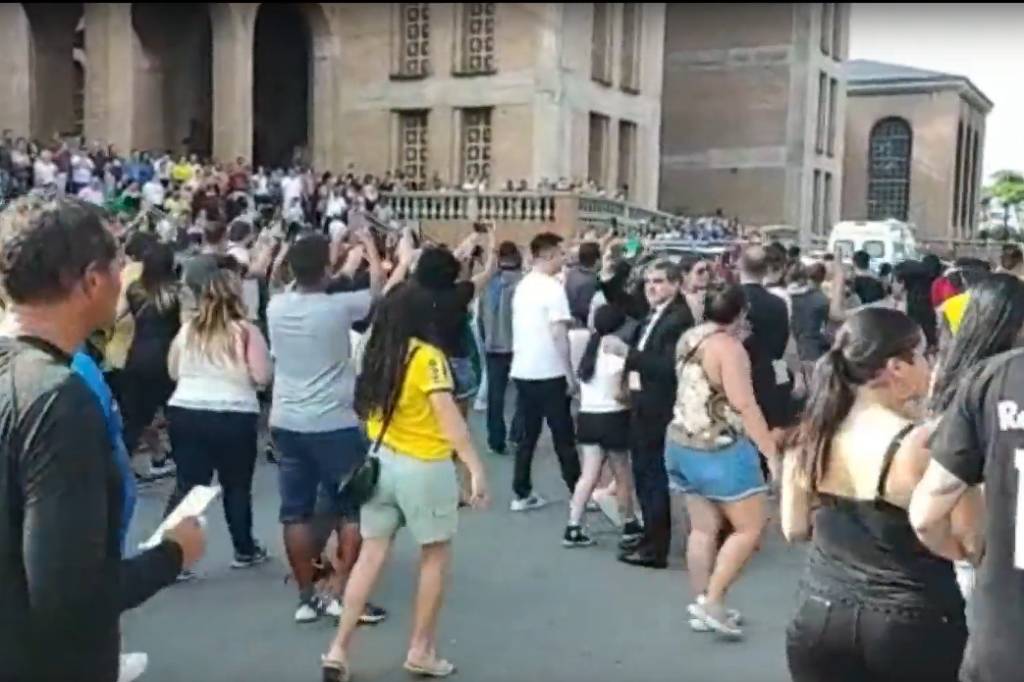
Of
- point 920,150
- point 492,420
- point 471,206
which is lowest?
point 492,420

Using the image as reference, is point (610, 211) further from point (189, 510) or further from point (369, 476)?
point (189, 510)

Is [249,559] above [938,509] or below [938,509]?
below

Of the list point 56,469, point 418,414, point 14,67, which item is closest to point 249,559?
point 418,414

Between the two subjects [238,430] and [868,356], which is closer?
[868,356]

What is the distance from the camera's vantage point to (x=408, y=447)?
18.6 ft

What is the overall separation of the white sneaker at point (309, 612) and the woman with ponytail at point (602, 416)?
2.21m

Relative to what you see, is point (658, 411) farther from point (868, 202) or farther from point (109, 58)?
point (868, 202)

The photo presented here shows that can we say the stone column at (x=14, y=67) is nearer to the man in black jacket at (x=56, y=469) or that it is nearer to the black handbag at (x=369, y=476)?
the black handbag at (x=369, y=476)

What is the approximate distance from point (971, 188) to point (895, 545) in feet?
258

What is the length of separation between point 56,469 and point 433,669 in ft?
12.0

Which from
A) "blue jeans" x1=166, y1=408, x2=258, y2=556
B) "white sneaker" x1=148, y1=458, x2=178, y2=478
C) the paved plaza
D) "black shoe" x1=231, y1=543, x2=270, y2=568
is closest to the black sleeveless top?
the paved plaza

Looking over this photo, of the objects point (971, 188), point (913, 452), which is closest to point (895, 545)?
point (913, 452)

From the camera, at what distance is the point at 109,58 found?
32625 mm

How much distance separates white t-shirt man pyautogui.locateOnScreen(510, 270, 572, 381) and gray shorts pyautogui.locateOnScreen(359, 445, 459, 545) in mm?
3683
